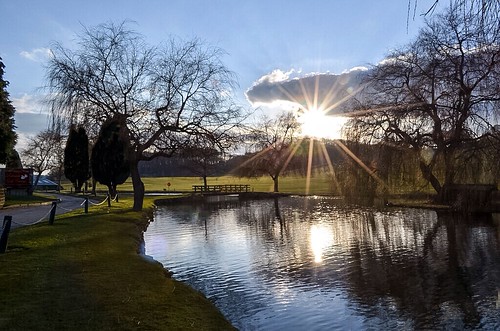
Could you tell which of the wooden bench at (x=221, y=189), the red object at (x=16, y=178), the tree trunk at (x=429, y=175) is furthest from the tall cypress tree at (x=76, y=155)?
the tree trunk at (x=429, y=175)

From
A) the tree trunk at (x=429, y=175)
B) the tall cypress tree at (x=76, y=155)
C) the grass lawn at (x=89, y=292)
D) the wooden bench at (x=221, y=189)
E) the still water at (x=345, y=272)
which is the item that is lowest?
the still water at (x=345, y=272)

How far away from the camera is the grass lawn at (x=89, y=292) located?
6496 millimetres

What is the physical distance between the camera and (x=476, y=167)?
24844 mm

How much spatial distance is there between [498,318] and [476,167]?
18305 mm

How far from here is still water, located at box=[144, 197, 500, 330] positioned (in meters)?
8.56

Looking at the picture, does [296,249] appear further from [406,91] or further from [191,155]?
[406,91]

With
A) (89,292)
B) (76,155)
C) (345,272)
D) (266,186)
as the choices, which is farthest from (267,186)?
(89,292)

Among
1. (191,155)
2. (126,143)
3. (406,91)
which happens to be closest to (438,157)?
(406,91)

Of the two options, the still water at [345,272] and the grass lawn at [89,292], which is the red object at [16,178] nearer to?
the still water at [345,272]

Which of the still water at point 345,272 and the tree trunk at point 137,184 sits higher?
the tree trunk at point 137,184

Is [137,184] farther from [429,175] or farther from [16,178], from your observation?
[16,178]

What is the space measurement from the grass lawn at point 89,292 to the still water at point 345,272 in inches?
43.5

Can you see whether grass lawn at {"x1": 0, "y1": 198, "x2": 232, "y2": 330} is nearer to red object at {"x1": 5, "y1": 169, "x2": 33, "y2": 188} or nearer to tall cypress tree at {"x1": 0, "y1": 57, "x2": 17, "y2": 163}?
tall cypress tree at {"x1": 0, "y1": 57, "x2": 17, "y2": 163}

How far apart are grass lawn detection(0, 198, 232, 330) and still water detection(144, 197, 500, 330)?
1105mm
